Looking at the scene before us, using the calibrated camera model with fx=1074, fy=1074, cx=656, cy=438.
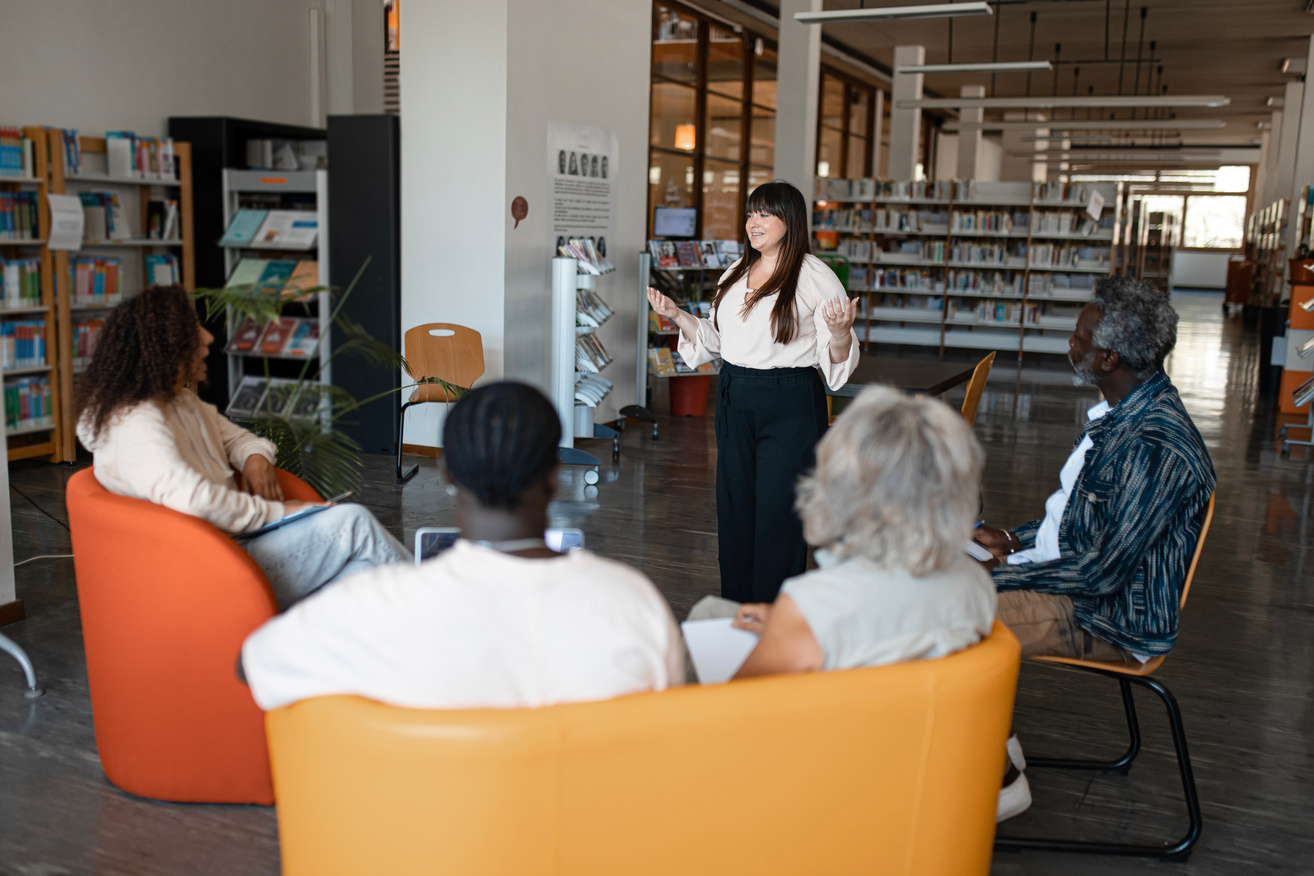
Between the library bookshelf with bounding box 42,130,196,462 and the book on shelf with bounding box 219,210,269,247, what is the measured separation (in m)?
0.33

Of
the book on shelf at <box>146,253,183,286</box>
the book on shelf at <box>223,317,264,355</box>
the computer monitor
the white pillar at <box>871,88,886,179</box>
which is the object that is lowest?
the book on shelf at <box>223,317,264,355</box>

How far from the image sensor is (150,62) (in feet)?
22.9

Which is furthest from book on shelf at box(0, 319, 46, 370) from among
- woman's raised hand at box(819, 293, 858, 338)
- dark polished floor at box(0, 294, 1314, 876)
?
woman's raised hand at box(819, 293, 858, 338)

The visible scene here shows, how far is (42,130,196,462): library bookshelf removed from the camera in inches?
237

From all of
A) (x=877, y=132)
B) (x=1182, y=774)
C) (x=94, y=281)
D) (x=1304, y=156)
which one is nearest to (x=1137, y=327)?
(x=1182, y=774)

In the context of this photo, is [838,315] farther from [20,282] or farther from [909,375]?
[20,282]

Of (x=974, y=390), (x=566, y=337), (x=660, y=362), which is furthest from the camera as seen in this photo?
(x=660, y=362)

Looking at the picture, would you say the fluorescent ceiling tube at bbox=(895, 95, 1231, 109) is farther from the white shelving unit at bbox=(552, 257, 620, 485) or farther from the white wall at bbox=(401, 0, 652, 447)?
the white shelving unit at bbox=(552, 257, 620, 485)

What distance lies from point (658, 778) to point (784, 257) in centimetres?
204

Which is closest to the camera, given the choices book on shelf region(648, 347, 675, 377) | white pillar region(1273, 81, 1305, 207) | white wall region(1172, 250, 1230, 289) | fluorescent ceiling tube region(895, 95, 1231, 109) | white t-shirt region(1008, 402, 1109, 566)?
white t-shirt region(1008, 402, 1109, 566)

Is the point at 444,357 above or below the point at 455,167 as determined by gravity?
below

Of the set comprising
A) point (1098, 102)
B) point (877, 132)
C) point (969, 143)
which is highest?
point (877, 132)

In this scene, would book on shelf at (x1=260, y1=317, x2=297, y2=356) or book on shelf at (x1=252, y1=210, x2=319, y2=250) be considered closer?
book on shelf at (x1=252, y1=210, x2=319, y2=250)

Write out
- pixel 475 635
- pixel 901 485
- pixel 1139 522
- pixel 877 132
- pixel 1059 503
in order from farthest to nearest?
pixel 877 132
pixel 1059 503
pixel 1139 522
pixel 901 485
pixel 475 635
